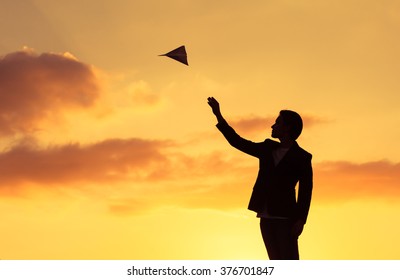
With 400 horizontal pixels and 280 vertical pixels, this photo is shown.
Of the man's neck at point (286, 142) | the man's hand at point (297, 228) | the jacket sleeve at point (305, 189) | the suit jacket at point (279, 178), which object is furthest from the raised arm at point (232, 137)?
the man's hand at point (297, 228)

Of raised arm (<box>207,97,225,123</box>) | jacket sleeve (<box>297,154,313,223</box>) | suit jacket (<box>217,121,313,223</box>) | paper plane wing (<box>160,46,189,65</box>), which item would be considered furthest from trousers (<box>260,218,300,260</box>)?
paper plane wing (<box>160,46,189,65</box>)

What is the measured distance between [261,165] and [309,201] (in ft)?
3.60

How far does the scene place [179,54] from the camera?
12828 mm

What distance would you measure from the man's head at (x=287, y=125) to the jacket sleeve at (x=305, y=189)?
0.55 m

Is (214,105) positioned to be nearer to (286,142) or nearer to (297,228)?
(286,142)

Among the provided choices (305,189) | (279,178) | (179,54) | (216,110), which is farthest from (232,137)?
(179,54)

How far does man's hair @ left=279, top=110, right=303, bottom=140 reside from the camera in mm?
12172

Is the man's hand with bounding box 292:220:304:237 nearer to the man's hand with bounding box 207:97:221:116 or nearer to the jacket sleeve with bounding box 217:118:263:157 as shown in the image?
the jacket sleeve with bounding box 217:118:263:157

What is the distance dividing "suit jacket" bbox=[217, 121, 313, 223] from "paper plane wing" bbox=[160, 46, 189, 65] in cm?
151

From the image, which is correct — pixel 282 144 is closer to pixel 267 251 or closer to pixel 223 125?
pixel 223 125

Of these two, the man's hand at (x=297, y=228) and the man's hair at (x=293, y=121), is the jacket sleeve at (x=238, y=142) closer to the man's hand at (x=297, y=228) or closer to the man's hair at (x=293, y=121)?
the man's hair at (x=293, y=121)
